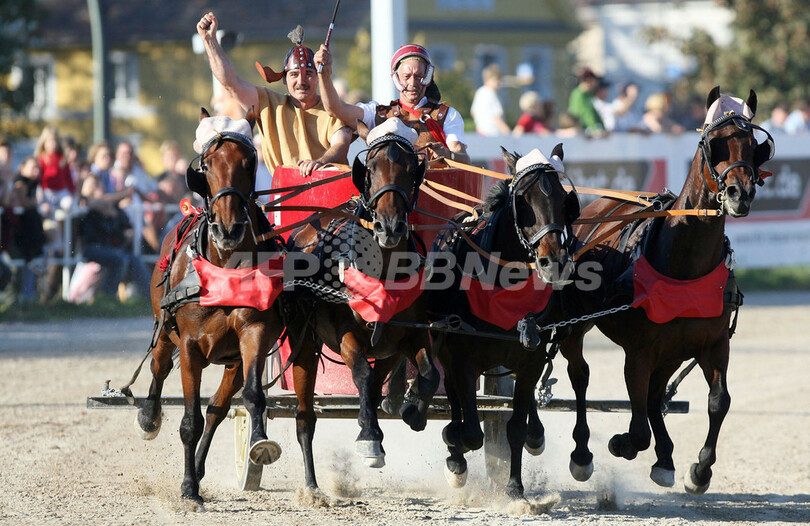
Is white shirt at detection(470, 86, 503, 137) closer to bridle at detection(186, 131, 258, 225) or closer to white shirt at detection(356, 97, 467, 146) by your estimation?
white shirt at detection(356, 97, 467, 146)

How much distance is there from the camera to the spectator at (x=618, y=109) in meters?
16.0

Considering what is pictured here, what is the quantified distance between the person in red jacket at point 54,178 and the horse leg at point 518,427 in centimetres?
844

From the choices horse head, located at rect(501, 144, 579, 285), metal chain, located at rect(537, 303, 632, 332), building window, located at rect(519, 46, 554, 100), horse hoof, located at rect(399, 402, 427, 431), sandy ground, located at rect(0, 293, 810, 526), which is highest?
building window, located at rect(519, 46, 554, 100)

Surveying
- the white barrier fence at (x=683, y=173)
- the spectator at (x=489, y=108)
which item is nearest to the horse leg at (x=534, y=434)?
the white barrier fence at (x=683, y=173)

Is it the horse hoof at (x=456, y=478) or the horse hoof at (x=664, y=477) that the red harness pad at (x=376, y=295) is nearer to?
the horse hoof at (x=456, y=478)

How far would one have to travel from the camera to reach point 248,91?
6895 mm

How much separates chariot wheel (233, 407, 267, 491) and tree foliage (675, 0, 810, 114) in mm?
19186

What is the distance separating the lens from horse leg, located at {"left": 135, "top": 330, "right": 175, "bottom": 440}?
6.49 m

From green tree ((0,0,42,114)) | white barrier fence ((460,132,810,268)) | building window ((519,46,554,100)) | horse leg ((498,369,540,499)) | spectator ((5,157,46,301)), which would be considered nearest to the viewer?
horse leg ((498,369,540,499))

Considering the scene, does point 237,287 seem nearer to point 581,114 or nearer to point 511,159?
point 511,159

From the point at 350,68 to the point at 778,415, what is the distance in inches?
626

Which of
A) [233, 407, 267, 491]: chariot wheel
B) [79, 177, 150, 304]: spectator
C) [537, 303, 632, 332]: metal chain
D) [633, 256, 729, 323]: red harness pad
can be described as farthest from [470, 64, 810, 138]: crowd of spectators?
[633, 256, 729, 323]: red harness pad

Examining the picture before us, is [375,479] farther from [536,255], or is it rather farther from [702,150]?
[702,150]

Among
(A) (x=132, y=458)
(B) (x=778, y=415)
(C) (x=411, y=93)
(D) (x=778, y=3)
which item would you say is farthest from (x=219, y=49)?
(D) (x=778, y=3)
